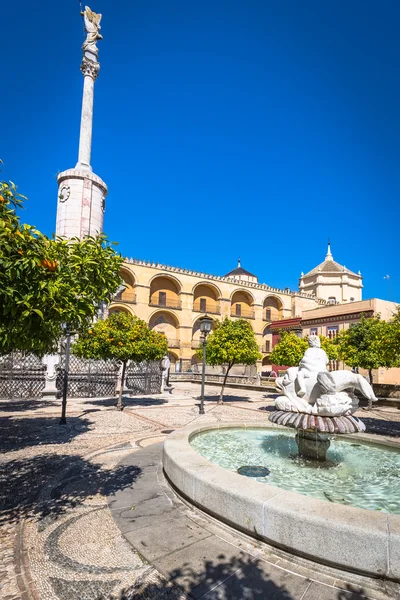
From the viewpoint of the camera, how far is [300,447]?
18.4ft

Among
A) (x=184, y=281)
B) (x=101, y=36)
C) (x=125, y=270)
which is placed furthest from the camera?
(x=184, y=281)

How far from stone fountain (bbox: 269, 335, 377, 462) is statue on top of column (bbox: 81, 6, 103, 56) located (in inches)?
1082

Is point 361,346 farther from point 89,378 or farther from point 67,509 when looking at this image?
point 67,509

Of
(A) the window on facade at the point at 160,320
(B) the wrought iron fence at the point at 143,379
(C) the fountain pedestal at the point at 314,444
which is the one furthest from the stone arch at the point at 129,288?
(C) the fountain pedestal at the point at 314,444

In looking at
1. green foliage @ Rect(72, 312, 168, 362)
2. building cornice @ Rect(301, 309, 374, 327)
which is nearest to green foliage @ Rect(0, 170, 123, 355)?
green foliage @ Rect(72, 312, 168, 362)

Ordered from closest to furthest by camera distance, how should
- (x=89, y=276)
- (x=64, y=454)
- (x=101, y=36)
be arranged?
1. (x=89, y=276)
2. (x=64, y=454)
3. (x=101, y=36)

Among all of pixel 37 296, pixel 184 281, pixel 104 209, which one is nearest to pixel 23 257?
pixel 37 296

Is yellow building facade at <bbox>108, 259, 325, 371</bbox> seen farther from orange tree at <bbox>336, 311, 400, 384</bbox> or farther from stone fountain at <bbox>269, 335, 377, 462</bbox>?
stone fountain at <bbox>269, 335, 377, 462</bbox>

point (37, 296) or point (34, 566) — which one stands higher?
point (37, 296)

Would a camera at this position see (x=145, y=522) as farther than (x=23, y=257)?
Yes

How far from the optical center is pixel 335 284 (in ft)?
168

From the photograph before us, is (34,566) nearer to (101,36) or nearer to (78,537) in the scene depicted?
(78,537)

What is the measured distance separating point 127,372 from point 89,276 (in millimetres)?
14347

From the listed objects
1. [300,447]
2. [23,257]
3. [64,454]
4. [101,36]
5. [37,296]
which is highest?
[101,36]
